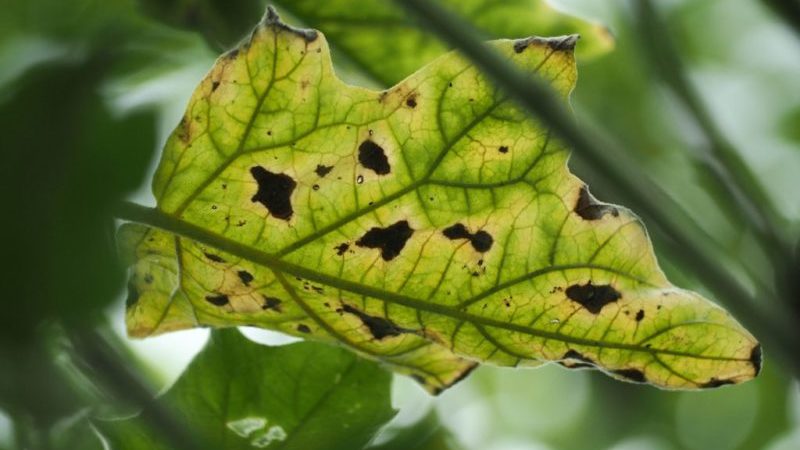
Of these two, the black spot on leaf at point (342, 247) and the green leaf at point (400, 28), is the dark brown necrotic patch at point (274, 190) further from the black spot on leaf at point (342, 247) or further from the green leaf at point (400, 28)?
the green leaf at point (400, 28)

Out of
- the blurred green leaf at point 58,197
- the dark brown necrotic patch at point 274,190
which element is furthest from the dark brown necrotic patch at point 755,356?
the blurred green leaf at point 58,197

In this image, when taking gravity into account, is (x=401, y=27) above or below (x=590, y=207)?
above

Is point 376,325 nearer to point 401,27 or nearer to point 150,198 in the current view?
point 150,198

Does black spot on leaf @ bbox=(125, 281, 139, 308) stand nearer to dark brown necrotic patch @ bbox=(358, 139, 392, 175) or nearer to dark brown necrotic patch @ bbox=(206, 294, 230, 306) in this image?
dark brown necrotic patch @ bbox=(206, 294, 230, 306)

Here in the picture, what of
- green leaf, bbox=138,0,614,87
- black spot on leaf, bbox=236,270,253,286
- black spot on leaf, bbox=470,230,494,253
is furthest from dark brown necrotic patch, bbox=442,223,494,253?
green leaf, bbox=138,0,614,87

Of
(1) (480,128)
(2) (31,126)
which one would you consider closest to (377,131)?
(1) (480,128)

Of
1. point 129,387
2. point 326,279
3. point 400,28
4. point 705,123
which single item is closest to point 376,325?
point 326,279

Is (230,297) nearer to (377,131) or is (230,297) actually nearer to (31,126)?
(377,131)
